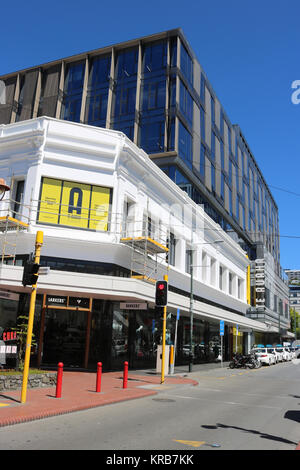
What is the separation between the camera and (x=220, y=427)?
898cm

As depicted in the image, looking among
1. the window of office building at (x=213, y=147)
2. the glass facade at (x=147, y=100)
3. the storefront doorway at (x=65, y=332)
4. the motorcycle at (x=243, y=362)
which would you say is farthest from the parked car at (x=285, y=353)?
the storefront doorway at (x=65, y=332)

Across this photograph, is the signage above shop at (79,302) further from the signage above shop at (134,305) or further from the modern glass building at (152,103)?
the modern glass building at (152,103)

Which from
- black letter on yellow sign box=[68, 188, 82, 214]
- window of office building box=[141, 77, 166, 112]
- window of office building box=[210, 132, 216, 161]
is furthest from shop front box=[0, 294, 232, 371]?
window of office building box=[210, 132, 216, 161]

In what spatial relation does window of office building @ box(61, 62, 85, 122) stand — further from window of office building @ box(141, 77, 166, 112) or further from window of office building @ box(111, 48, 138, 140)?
window of office building @ box(141, 77, 166, 112)

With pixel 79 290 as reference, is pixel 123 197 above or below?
above

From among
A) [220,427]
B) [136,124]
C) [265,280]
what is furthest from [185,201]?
[265,280]

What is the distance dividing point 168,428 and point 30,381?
253 inches

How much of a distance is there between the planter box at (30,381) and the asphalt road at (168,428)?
326cm

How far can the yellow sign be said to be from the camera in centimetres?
2039

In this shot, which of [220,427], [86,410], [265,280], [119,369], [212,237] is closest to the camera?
[220,427]

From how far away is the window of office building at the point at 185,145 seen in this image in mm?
41312
